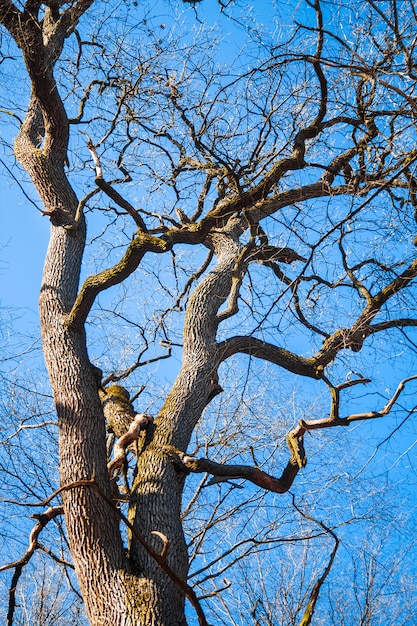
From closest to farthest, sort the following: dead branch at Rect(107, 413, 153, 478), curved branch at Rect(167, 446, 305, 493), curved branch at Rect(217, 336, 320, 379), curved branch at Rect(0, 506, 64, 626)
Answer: curved branch at Rect(0, 506, 64, 626), curved branch at Rect(167, 446, 305, 493), dead branch at Rect(107, 413, 153, 478), curved branch at Rect(217, 336, 320, 379)

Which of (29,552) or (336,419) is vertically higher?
(336,419)

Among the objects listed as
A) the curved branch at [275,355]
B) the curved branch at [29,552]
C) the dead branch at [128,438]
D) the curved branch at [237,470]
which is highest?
the curved branch at [275,355]

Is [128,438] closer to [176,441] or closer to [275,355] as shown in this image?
[176,441]

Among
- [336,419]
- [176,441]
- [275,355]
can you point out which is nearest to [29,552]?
[176,441]

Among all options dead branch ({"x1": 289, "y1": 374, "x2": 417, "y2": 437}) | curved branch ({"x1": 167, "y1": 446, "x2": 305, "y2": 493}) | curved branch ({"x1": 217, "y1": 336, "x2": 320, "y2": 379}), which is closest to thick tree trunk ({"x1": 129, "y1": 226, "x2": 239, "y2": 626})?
curved branch ({"x1": 167, "y1": 446, "x2": 305, "y2": 493})

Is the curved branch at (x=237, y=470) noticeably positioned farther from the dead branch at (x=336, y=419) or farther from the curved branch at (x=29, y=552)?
the curved branch at (x=29, y=552)

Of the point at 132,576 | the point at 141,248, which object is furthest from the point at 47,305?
the point at 132,576

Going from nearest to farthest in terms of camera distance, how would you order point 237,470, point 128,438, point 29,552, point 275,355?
point 29,552
point 237,470
point 128,438
point 275,355

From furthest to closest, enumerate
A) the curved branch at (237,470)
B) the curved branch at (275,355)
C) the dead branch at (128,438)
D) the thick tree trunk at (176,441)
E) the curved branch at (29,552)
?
A: 1. the curved branch at (275,355)
2. the dead branch at (128,438)
3. the curved branch at (237,470)
4. the curved branch at (29,552)
5. the thick tree trunk at (176,441)

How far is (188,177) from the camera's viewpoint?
17.2ft

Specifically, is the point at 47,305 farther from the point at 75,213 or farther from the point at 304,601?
the point at 304,601

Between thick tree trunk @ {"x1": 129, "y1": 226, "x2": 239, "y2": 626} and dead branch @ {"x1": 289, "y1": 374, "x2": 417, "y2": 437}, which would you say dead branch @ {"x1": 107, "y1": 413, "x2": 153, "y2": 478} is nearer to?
thick tree trunk @ {"x1": 129, "y1": 226, "x2": 239, "y2": 626}

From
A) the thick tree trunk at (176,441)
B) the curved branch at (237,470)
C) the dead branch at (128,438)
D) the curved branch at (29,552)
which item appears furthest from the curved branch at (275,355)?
the curved branch at (29,552)

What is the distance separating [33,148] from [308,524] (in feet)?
12.5
